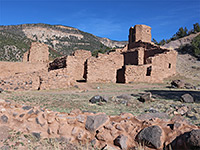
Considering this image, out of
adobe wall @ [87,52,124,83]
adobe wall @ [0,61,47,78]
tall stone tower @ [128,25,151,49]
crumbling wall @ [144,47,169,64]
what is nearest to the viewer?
adobe wall @ [87,52,124,83]

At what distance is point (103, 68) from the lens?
1479cm

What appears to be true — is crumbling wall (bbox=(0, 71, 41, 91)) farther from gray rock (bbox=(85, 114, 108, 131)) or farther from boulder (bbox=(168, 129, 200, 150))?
boulder (bbox=(168, 129, 200, 150))

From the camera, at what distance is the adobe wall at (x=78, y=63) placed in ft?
48.0

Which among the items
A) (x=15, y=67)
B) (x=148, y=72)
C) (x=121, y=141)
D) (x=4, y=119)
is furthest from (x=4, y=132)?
(x=148, y=72)

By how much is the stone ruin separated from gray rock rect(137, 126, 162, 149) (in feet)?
29.7

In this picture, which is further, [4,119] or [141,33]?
[141,33]

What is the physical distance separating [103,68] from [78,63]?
2271 mm

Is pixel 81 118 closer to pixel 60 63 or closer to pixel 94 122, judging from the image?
pixel 94 122

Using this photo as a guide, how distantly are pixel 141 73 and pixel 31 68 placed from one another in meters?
10.7

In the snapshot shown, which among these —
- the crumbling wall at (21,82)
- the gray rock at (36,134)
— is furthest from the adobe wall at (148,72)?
the gray rock at (36,134)

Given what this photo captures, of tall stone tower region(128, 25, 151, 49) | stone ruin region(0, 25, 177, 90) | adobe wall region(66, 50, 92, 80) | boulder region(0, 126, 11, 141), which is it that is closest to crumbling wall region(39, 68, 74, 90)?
stone ruin region(0, 25, 177, 90)

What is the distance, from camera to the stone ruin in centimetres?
1130

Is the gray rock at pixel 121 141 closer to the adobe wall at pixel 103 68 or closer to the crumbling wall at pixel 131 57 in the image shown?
the adobe wall at pixel 103 68

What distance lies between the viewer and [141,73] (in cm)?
1552
